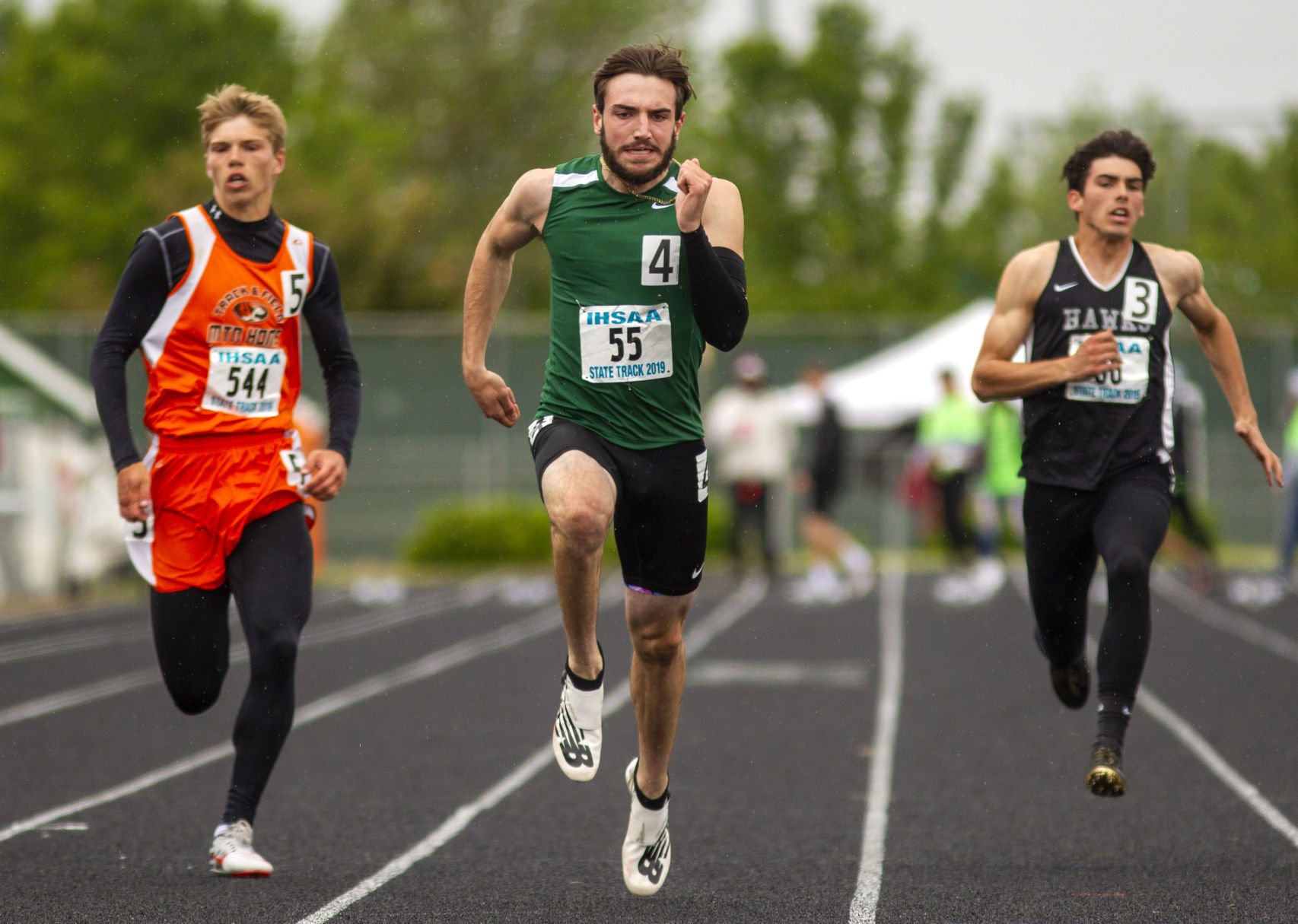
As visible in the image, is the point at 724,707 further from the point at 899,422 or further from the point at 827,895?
the point at 899,422

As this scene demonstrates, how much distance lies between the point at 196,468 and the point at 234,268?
0.62 metres

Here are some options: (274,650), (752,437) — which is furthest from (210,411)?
(752,437)

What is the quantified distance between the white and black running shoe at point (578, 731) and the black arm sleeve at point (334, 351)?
3.50 feet

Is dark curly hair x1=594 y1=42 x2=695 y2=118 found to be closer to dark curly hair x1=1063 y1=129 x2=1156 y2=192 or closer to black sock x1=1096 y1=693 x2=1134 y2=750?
dark curly hair x1=1063 y1=129 x2=1156 y2=192

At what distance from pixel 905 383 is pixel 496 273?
743 inches

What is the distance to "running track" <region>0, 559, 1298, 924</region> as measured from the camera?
17.5ft

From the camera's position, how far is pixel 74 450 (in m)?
17.5

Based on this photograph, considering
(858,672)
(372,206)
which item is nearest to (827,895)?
(858,672)

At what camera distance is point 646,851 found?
5.25 m

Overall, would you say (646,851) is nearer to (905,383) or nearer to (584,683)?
(584,683)

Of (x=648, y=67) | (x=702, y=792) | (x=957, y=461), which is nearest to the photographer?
(x=648, y=67)

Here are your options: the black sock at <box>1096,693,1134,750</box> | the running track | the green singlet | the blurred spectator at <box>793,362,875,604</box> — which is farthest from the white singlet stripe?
the blurred spectator at <box>793,362,875,604</box>

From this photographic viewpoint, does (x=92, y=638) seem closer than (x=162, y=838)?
No

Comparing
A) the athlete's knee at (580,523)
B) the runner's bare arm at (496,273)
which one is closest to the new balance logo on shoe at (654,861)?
the athlete's knee at (580,523)
